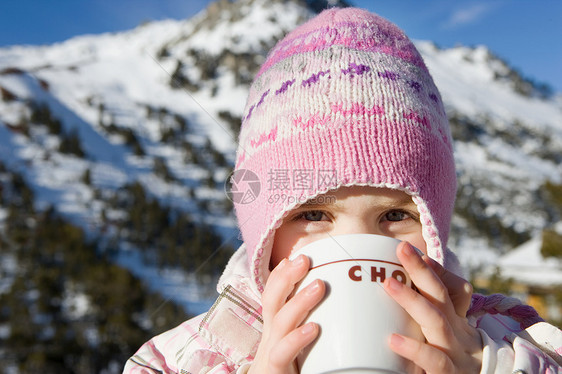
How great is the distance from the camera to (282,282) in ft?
2.38

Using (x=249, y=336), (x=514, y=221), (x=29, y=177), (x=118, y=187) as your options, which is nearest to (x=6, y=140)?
(x=29, y=177)

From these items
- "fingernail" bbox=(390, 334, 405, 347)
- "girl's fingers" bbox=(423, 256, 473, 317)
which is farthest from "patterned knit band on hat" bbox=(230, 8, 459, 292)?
"fingernail" bbox=(390, 334, 405, 347)

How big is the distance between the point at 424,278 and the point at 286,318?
0.71 ft

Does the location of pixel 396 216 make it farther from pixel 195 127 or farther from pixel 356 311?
pixel 195 127

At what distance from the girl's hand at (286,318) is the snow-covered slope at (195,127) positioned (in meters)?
0.50

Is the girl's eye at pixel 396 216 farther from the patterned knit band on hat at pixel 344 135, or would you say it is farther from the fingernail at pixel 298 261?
the fingernail at pixel 298 261

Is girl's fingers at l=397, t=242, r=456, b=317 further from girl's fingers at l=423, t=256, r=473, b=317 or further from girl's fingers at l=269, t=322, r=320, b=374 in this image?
girl's fingers at l=269, t=322, r=320, b=374

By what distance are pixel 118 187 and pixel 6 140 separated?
7.47 metres

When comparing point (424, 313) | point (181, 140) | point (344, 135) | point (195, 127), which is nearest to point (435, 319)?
point (424, 313)

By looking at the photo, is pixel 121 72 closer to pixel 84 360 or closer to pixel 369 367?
pixel 84 360

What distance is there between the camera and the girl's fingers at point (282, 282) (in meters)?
0.71

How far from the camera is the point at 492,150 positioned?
6081cm

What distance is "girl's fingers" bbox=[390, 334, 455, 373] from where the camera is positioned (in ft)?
2.06

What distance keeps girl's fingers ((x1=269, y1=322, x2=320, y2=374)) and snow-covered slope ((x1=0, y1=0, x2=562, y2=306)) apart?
568 mm
